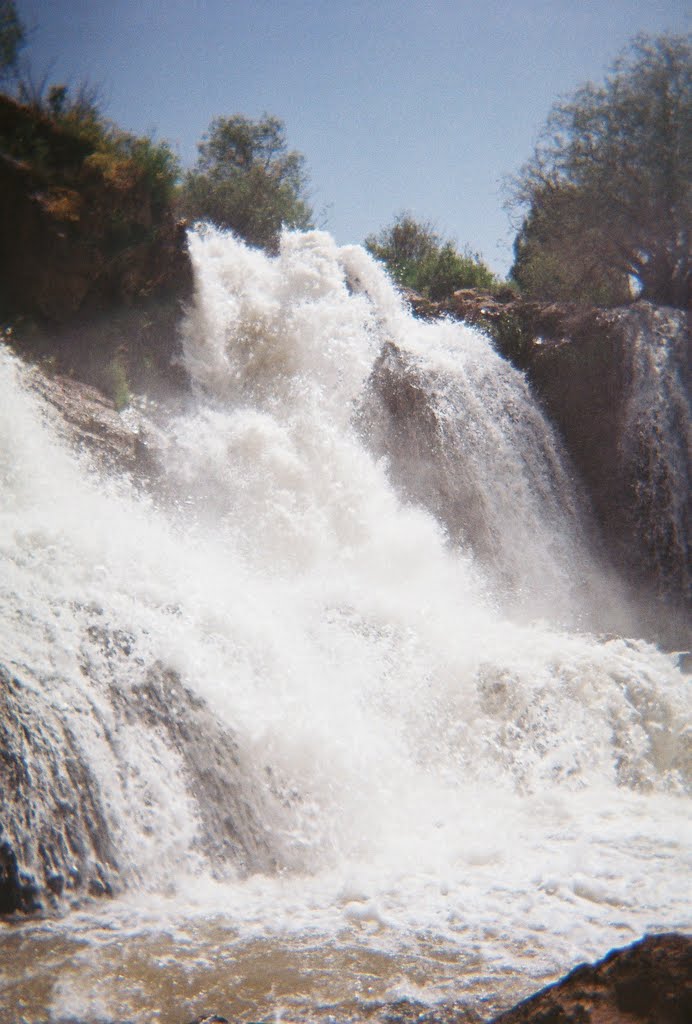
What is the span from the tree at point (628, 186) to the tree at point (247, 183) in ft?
23.7

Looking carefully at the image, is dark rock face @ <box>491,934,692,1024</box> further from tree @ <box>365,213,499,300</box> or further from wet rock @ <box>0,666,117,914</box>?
tree @ <box>365,213,499,300</box>

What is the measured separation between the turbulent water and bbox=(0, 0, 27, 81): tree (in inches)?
121

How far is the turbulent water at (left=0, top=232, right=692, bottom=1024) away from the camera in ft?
11.8

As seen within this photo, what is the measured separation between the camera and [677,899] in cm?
436

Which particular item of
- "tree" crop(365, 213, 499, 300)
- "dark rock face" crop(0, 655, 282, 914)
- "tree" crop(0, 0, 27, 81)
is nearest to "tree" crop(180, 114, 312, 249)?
"tree" crop(365, 213, 499, 300)

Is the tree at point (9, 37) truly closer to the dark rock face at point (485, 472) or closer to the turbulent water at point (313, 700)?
the turbulent water at point (313, 700)

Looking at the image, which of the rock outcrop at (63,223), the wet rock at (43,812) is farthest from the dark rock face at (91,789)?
the rock outcrop at (63,223)

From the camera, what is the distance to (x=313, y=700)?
234 inches

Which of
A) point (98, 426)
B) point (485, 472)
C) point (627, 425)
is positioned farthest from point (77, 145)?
point (627, 425)

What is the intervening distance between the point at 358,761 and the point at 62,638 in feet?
7.24

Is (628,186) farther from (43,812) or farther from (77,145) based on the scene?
(43,812)

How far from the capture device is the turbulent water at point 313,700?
3.59 metres

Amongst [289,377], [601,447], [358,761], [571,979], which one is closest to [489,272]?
[601,447]

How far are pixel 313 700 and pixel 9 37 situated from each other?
31.0 ft
